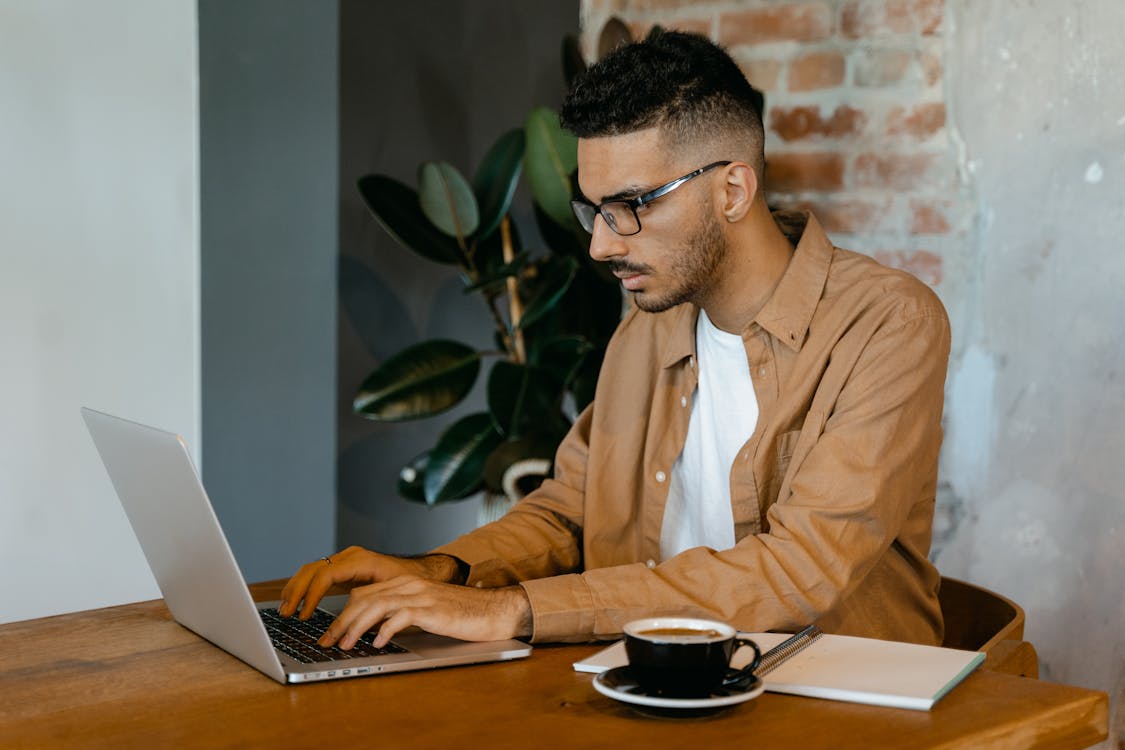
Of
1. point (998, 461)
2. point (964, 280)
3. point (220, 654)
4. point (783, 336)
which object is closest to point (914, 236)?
point (964, 280)

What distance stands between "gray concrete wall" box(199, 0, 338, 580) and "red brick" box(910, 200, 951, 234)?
137 centimetres

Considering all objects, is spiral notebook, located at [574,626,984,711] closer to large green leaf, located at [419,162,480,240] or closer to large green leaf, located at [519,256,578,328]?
large green leaf, located at [519,256,578,328]

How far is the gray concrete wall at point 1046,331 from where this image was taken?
7.00 ft

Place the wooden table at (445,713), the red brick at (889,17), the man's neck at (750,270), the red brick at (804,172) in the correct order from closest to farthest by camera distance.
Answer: the wooden table at (445,713) < the man's neck at (750,270) < the red brick at (889,17) < the red brick at (804,172)

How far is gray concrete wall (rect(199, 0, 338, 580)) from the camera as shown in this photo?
10.0 feet

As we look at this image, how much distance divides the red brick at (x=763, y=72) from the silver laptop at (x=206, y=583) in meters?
1.48

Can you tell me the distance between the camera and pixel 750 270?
1.84m

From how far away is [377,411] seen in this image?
274 centimetres

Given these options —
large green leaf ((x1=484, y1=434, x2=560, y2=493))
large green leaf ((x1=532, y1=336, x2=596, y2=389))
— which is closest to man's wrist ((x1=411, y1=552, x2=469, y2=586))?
large green leaf ((x1=484, y1=434, x2=560, y2=493))

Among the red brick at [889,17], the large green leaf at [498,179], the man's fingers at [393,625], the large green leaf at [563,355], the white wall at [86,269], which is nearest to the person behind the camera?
the man's fingers at [393,625]

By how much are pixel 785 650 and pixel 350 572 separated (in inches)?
20.7

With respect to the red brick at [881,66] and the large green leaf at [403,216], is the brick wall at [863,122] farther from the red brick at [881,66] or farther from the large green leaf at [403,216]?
the large green leaf at [403,216]

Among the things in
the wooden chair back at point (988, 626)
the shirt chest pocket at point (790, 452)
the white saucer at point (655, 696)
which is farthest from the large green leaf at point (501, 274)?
the white saucer at point (655, 696)

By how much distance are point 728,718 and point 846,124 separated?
1556mm
